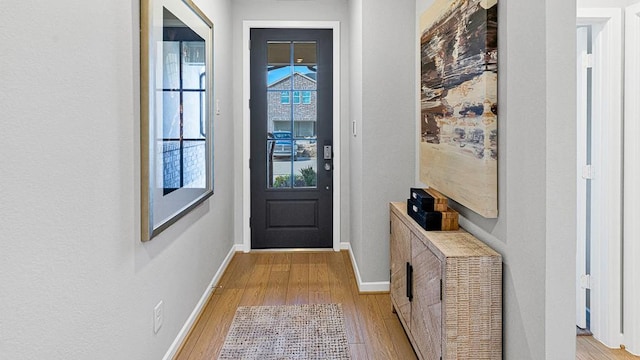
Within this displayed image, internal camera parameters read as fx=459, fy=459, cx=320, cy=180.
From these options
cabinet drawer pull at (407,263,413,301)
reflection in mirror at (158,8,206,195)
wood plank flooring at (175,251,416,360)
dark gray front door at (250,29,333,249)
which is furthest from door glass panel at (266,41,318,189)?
cabinet drawer pull at (407,263,413,301)

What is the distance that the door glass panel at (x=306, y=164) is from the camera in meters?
4.49

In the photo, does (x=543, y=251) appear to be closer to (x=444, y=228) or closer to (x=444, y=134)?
(x=444, y=228)

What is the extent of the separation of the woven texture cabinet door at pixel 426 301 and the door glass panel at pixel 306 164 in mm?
2226

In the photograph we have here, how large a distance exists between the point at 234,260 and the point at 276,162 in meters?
1.02

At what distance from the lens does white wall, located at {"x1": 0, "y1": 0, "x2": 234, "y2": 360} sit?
1.10 m

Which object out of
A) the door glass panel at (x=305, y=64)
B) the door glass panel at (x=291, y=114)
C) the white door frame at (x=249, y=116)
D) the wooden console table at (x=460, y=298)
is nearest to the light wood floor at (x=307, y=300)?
the white door frame at (x=249, y=116)

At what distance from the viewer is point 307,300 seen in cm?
320

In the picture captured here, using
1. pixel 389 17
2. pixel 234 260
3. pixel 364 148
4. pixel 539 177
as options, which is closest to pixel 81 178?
pixel 539 177

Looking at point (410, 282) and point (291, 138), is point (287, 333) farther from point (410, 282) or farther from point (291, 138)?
point (291, 138)

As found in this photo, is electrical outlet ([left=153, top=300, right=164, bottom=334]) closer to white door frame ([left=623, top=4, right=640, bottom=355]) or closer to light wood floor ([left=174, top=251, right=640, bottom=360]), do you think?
light wood floor ([left=174, top=251, right=640, bottom=360])

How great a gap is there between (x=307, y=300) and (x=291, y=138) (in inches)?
70.8

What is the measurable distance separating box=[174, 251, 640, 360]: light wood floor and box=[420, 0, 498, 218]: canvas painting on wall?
3.01 ft

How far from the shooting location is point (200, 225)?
3.01 metres

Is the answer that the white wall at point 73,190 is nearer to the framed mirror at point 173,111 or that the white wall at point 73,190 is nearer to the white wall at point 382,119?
the framed mirror at point 173,111
